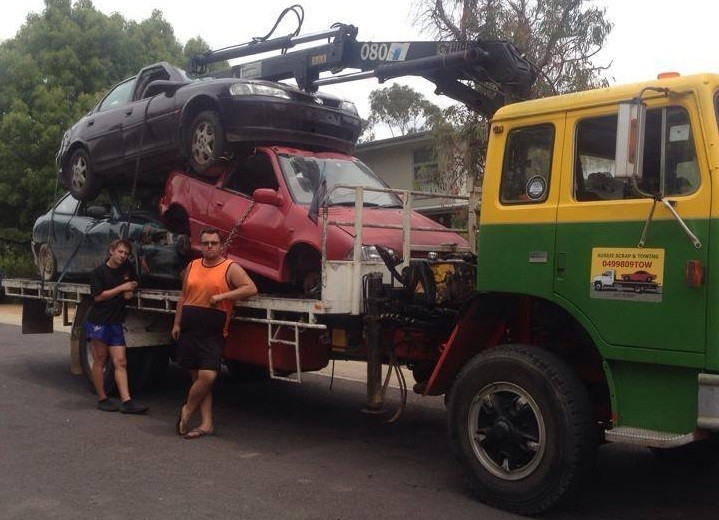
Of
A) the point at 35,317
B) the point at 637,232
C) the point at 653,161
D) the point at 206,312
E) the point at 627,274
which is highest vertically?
the point at 653,161

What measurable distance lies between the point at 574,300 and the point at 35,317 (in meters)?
8.29

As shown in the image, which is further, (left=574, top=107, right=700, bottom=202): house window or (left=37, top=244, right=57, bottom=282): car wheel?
(left=37, top=244, right=57, bottom=282): car wheel

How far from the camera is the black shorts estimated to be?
7223 mm

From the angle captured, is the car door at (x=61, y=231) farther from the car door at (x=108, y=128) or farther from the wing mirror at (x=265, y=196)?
the wing mirror at (x=265, y=196)

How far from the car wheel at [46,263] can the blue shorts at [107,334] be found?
6.97 feet

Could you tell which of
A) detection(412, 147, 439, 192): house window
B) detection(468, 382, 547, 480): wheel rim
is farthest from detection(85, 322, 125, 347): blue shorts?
detection(412, 147, 439, 192): house window

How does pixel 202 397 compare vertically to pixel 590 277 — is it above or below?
below

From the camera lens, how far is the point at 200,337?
23.8 feet

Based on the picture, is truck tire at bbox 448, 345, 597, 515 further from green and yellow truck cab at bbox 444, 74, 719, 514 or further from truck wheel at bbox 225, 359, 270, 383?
truck wheel at bbox 225, 359, 270, 383

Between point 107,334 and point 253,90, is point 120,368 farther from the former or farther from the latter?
point 253,90

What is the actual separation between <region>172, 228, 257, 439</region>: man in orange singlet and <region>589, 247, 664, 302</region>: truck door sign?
3.18 meters

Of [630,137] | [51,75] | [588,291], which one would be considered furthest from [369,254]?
[51,75]

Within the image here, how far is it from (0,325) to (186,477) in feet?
44.9

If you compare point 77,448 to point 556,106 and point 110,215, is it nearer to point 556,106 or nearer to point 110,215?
point 110,215
